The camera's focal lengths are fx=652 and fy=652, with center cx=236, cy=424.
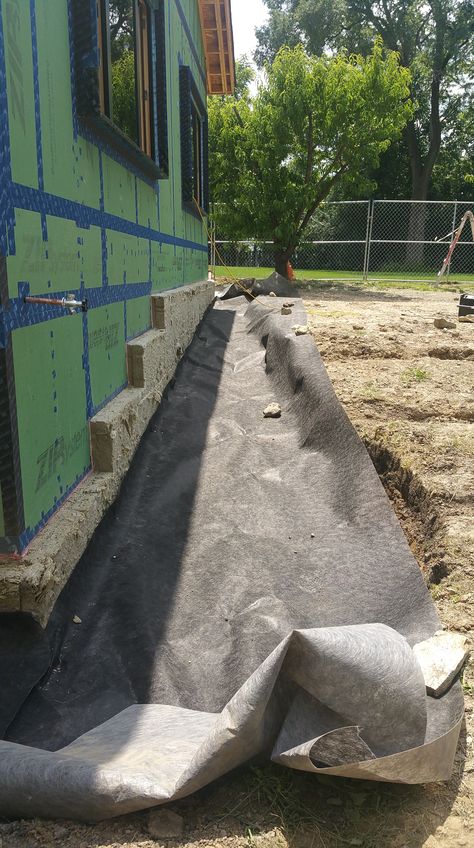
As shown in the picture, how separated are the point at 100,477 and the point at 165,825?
1.88m

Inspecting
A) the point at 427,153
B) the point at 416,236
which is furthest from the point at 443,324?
the point at 427,153

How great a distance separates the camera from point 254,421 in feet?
17.2

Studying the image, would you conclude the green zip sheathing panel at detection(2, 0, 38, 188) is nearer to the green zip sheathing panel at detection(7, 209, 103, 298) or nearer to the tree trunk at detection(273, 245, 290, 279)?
the green zip sheathing panel at detection(7, 209, 103, 298)

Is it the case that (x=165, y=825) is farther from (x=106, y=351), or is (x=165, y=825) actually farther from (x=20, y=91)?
(x=106, y=351)

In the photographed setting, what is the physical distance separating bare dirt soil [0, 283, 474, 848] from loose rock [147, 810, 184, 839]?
17 mm

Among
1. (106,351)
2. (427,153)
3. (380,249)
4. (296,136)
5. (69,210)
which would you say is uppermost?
(427,153)

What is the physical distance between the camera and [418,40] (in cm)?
2972

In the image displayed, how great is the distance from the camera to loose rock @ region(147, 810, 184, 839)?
1.60 m

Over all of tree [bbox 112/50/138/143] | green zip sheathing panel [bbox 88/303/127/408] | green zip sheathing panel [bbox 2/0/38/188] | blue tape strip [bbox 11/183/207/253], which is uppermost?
tree [bbox 112/50/138/143]

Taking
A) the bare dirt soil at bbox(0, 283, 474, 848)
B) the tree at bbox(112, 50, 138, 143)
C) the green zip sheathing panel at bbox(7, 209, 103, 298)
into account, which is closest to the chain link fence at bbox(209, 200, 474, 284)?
the bare dirt soil at bbox(0, 283, 474, 848)

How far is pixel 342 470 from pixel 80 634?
1.89m

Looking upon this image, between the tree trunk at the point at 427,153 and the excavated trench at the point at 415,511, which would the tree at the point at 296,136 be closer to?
the tree trunk at the point at 427,153

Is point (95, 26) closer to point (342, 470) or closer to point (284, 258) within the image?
point (342, 470)

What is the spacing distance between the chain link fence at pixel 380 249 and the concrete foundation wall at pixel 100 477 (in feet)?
54.9
